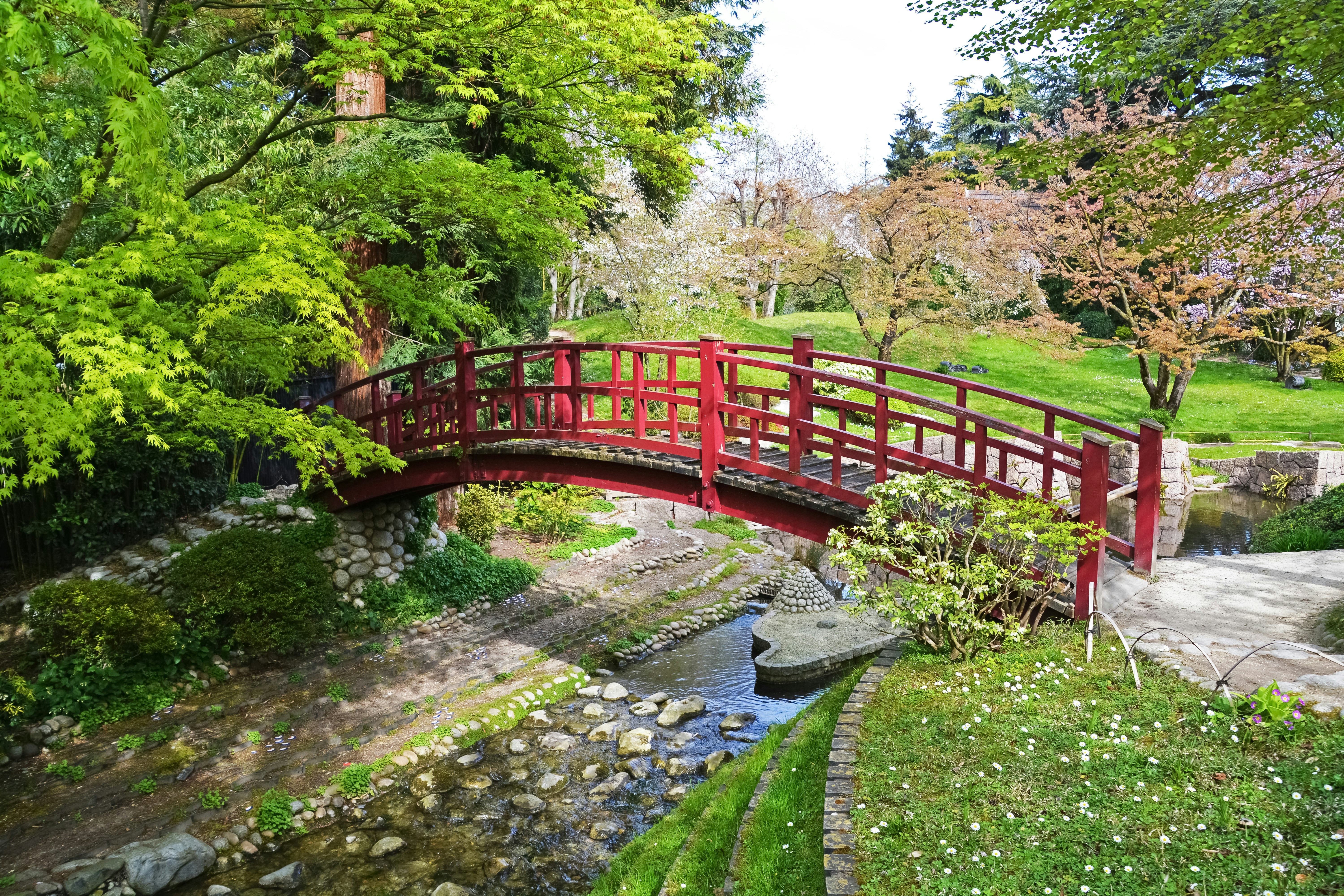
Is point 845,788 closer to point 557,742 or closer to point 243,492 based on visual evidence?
point 557,742

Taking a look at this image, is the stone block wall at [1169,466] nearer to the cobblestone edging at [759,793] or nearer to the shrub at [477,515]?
the shrub at [477,515]

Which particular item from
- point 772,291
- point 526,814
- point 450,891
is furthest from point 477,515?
point 772,291

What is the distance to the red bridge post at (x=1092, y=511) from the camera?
5891mm

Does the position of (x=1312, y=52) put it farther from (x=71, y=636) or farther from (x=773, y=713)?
(x=71, y=636)

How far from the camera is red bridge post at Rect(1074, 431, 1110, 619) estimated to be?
232 inches

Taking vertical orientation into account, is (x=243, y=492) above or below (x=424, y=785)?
above

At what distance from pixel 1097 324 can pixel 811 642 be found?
28458 millimetres

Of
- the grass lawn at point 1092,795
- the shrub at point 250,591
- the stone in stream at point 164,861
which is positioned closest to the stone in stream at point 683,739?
the grass lawn at point 1092,795

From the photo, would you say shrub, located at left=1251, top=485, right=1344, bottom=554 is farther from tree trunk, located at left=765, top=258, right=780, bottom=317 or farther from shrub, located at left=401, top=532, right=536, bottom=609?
tree trunk, located at left=765, top=258, right=780, bottom=317

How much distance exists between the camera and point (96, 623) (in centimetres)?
886

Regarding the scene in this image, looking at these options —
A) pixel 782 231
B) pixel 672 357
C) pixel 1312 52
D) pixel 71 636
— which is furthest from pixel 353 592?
pixel 782 231

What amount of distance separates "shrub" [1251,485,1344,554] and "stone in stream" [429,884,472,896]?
36.2ft

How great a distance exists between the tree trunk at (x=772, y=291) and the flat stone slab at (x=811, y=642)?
894 inches

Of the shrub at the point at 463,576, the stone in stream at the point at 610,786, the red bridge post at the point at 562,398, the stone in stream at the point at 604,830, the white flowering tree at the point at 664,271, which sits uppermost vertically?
the white flowering tree at the point at 664,271
